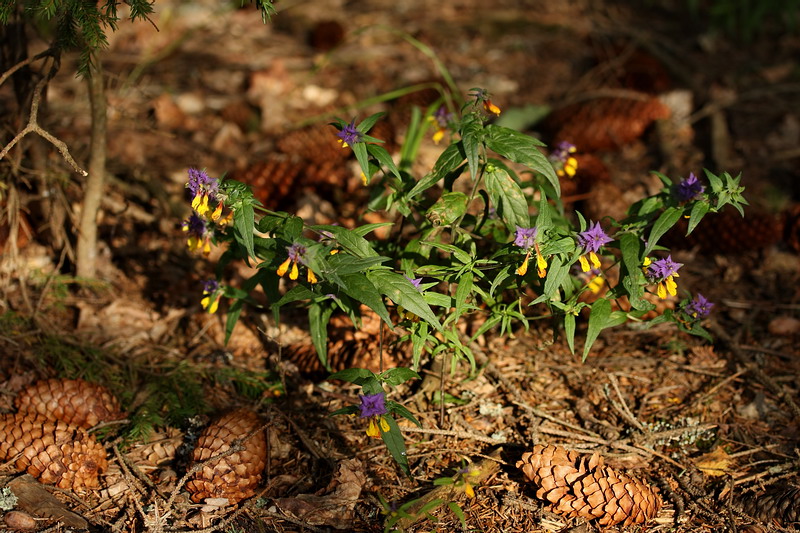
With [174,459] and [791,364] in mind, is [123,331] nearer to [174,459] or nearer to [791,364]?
[174,459]

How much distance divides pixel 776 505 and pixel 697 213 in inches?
36.7

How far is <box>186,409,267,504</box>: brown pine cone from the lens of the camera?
2146mm

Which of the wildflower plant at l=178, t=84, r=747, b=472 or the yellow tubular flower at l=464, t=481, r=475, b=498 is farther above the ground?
the wildflower plant at l=178, t=84, r=747, b=472

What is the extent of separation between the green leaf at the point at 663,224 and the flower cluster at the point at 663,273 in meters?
0.05

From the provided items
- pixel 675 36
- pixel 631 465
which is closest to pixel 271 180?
pixel 631 465

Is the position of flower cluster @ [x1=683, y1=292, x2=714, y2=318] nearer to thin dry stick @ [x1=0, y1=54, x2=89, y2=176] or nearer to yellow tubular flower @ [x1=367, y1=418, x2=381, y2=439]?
yellow tubular flower @ [x1=367, y1=418, x2=381, y2=439]

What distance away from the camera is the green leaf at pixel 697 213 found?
6.59 feet

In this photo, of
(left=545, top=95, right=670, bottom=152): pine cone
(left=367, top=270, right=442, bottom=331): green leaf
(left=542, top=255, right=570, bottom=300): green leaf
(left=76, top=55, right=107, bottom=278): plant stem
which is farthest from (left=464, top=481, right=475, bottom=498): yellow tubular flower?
(left=545, top=95, right=670, bottom=152): pine cone

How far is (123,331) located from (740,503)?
7.93 feet

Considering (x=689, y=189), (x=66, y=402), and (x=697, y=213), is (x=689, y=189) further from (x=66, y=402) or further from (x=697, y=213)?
(x=66, y=402)

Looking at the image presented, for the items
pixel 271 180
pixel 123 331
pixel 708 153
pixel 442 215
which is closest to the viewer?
pixel 442 215

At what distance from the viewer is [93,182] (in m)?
2.89

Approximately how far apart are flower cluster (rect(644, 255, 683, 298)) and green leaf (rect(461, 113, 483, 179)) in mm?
605

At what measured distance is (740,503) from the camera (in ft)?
7.13
